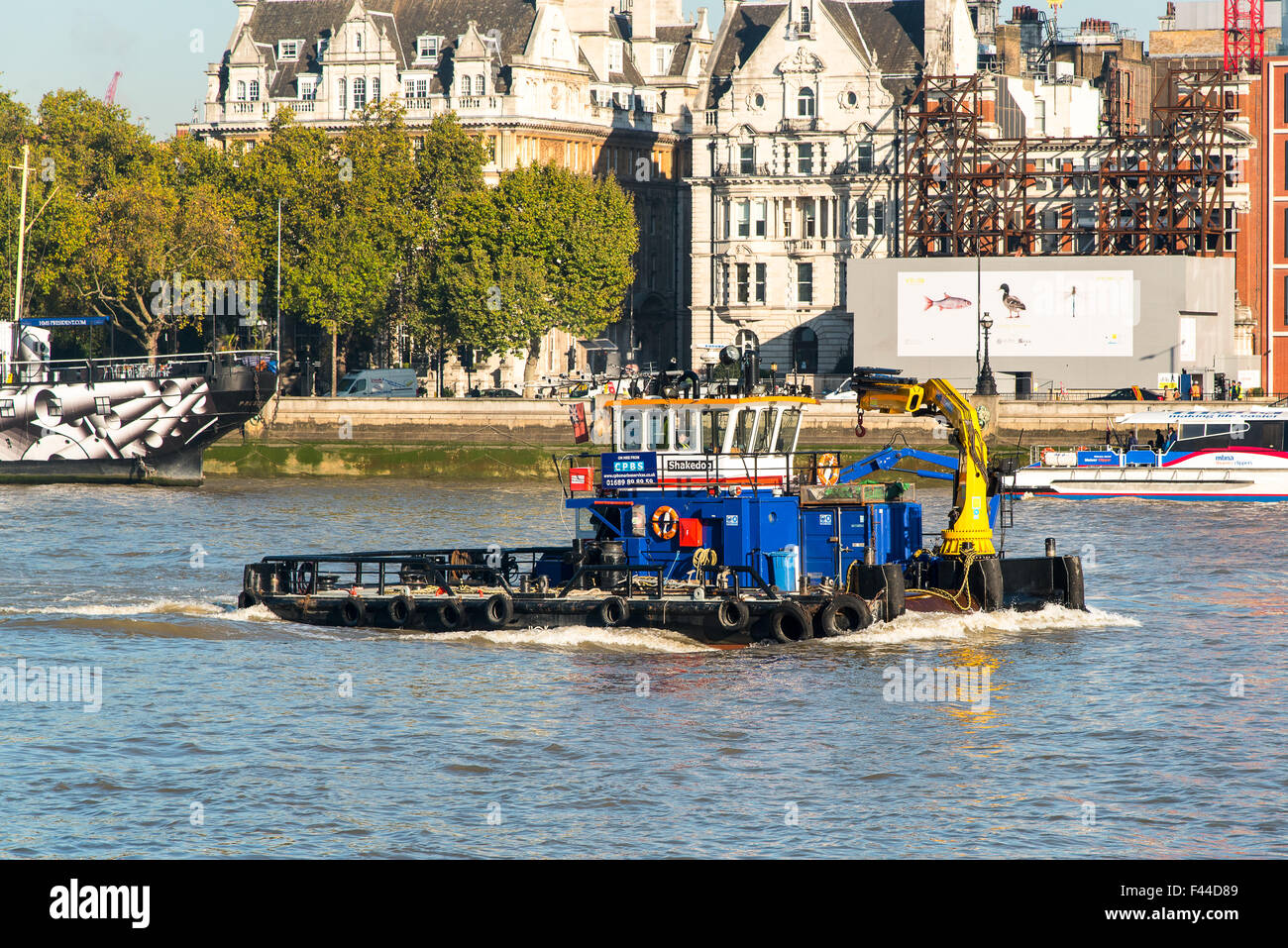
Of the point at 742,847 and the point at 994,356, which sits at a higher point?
the point at 994,356

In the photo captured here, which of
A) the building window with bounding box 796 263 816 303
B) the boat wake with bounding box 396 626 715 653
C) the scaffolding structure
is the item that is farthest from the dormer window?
the boat wake with bounding box 396 626 715 653

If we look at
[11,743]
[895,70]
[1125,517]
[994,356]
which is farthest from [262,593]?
[895,70]

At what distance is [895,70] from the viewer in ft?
346

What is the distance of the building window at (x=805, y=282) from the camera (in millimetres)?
106250

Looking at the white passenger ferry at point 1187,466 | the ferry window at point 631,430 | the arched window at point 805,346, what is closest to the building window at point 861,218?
the arched window at point 805,346

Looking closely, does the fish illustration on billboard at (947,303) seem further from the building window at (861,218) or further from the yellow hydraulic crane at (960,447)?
the yellow hydraulic crane at (960,447)

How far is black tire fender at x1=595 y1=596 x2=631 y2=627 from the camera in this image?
103ft

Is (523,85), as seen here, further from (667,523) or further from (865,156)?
(667,523)

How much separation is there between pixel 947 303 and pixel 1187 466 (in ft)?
88.8

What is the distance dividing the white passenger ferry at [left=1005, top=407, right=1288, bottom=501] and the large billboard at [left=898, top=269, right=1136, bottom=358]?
A: 2051cm

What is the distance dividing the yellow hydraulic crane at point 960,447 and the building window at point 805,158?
74.1 meters
